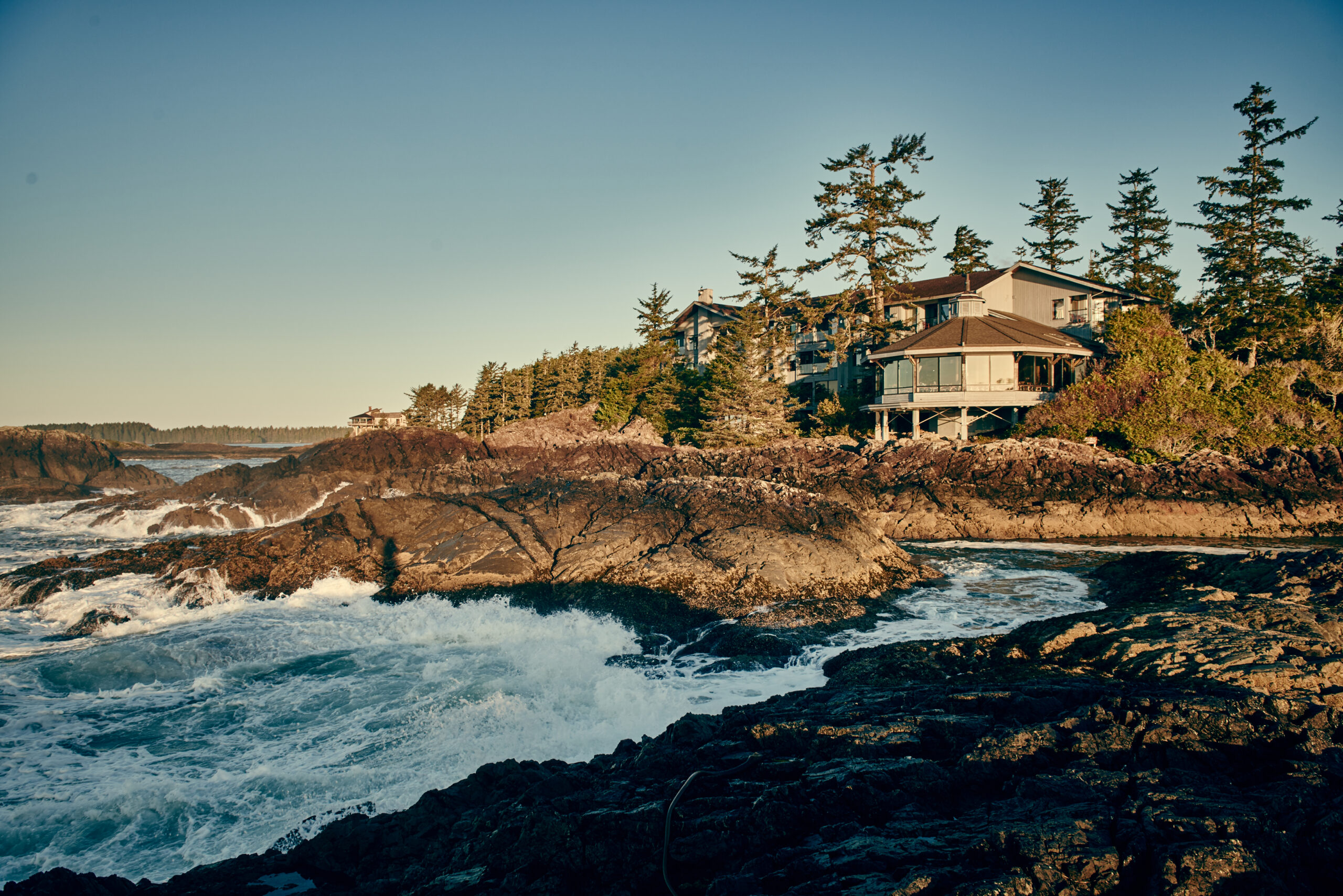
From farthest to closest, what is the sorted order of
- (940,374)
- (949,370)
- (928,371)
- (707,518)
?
(928,371) < (940,374) < (949,370) < (707,518)

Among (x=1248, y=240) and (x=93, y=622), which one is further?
(x=1248, y=240)

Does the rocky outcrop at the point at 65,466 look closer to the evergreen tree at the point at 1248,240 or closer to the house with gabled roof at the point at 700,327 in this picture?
the house with gabled roof at the point at 700,327

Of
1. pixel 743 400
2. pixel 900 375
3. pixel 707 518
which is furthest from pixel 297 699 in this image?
pixel 900 375

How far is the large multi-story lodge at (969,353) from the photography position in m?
32.2

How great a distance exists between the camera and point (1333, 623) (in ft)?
32.3

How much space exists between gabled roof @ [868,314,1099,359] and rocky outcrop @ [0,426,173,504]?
47.1 meters

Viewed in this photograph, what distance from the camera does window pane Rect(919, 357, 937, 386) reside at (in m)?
32.8

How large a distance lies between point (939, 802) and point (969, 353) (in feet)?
99.0

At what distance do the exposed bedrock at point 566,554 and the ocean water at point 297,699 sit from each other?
87 centimetres

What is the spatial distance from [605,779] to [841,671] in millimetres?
4950

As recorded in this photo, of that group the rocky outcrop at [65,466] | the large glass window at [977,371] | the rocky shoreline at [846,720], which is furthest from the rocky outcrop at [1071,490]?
the rocky outcrop at [65,466]

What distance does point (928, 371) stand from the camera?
32.9 meters

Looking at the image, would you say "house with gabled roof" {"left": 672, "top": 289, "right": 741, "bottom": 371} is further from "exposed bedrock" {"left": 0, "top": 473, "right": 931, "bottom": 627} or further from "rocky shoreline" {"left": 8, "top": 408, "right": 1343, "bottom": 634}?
"exposed bedrock" {"left": 0, "top": 473, "right": 931, "bottom": 627}

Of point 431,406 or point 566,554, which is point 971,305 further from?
point 431,406
